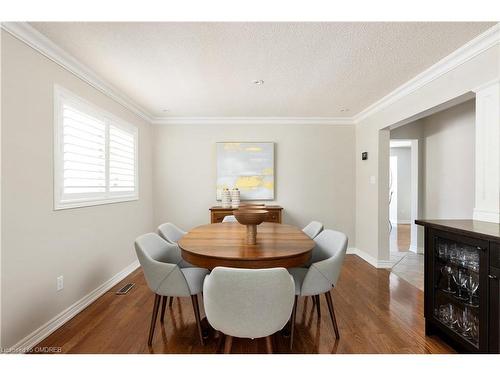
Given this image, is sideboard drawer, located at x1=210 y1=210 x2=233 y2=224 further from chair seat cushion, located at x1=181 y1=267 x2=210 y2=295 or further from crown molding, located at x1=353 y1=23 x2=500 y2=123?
crown molding, located at x1=353 y1=23 x2=500 y2=123

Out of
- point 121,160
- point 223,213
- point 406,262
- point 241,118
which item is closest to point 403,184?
point 406,262

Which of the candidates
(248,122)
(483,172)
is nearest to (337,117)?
(248,122)

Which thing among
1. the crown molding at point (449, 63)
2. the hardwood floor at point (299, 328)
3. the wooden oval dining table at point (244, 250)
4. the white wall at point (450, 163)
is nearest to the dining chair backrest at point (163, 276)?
the wooden oval dining table at point (244, 250)

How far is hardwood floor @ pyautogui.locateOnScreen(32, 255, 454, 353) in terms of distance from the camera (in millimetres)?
1832

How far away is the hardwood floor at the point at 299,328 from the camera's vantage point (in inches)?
72.1

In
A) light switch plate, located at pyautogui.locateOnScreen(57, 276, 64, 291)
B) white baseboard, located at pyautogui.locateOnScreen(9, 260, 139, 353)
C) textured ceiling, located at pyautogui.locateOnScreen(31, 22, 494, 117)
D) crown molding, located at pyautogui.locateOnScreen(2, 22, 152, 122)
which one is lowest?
white baseboard, located at pyautogui.locateOnScreen(9, 260, 139, 353)

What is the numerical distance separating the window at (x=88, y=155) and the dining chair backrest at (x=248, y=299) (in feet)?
5.78

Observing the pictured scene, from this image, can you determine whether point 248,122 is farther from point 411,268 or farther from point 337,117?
point 411,268

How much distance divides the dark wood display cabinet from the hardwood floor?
219mm

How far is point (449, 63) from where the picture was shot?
7.52 ft

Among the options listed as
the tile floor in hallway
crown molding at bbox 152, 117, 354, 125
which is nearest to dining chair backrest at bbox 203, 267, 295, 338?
the tile floor in hallway

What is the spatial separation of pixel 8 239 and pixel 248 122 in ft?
11.4

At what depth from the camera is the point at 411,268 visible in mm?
3691
